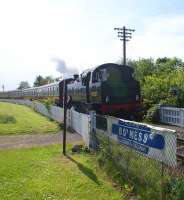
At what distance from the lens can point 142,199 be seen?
6758 millimetres

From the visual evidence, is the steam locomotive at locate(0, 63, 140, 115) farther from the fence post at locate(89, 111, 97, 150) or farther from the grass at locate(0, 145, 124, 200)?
the grass at locate(0, 145, 124, 200)

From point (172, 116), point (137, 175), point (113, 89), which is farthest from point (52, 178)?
point (172, 116)

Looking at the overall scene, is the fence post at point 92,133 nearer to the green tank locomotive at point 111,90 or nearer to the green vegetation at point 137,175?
the green vegetation at point 137,175

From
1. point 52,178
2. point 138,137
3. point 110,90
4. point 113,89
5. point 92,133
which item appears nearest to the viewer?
point 138,137

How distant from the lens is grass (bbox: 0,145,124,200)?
7.45 meters

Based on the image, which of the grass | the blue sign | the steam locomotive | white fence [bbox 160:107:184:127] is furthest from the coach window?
the blue sign

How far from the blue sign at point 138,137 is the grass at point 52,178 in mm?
989

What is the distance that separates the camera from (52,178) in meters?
8.72

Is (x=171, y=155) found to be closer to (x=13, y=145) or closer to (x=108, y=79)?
(x=13, y=145)

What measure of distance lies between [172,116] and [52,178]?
13.5 metres

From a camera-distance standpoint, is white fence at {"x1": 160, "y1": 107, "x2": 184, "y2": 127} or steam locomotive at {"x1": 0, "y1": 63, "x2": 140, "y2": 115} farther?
white fence at {"x1": 160, "y1": 107, "x2": 184, "y2": 127}

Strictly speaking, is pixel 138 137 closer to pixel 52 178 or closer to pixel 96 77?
pixel 52 178

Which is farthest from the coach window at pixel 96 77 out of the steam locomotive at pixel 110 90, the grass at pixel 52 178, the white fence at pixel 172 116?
the grass at pixel 52 178

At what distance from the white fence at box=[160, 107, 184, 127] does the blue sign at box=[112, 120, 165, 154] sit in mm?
11215
